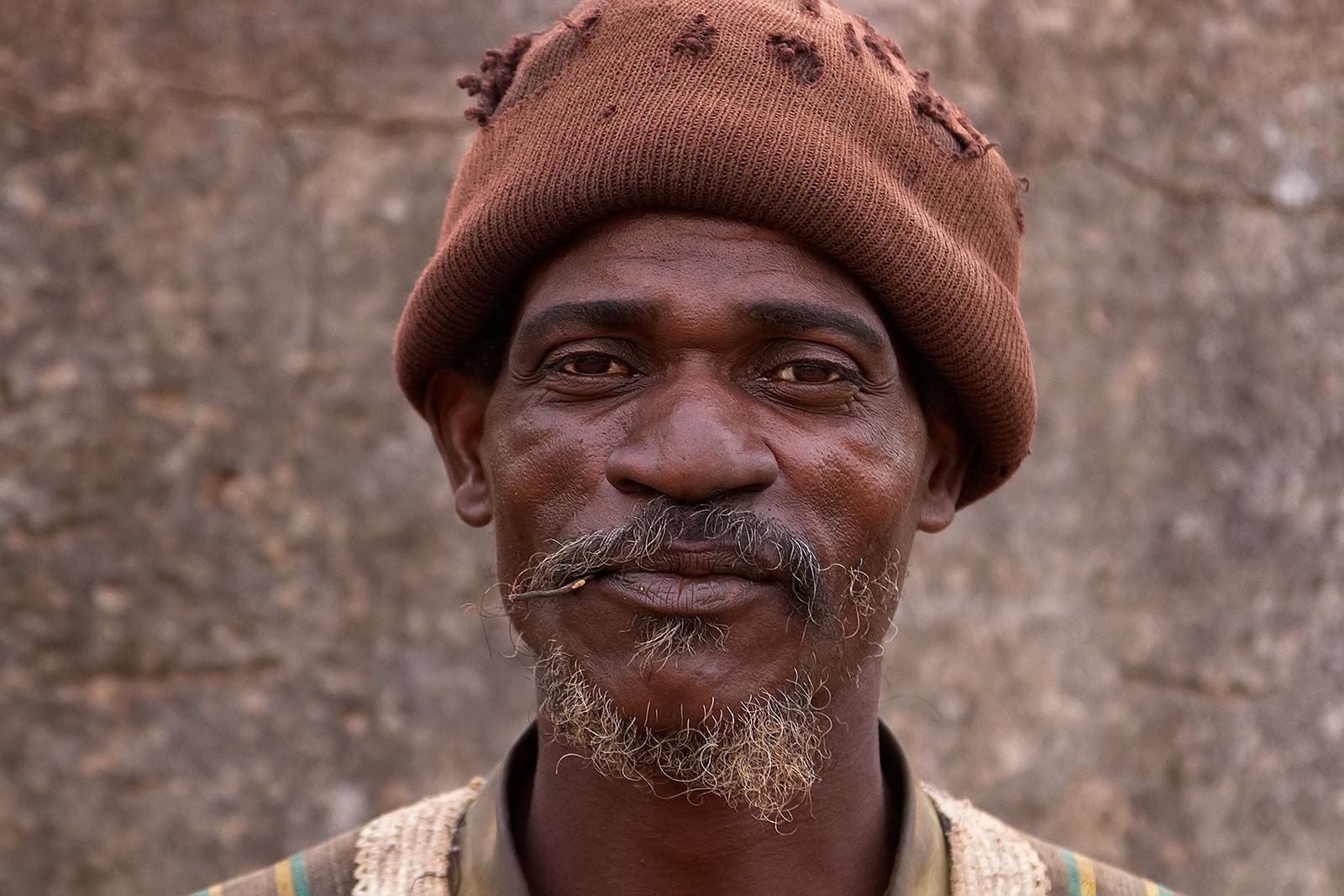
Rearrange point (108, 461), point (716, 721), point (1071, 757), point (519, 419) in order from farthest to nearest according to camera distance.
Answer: point (1071, 757) < point (108, 461) < point (519, 419) < point (716, 721)

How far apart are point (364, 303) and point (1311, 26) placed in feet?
8.84

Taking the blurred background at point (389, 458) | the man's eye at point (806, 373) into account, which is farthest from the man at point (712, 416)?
the blurred background at point (389, 458)

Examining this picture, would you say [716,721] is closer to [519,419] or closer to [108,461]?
[519,419]

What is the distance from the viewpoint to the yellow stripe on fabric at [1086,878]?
7.99 ft

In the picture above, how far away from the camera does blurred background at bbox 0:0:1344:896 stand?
3535 millimetres

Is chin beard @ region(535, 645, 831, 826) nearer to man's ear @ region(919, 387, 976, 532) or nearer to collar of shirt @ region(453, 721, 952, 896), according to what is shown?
collar of shirt @ region(453, 721, 952, 896)

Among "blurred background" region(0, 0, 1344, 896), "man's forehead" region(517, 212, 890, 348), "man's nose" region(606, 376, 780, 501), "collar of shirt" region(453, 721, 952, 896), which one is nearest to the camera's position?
"man's nose" region(606, 376, 780, 501)

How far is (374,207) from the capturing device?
12.2 feet

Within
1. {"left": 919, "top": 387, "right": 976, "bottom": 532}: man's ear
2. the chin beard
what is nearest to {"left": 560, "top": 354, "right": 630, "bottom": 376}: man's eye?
the chin beard

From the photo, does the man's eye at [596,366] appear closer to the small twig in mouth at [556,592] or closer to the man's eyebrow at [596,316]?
the man's eyebrow at [596,316]

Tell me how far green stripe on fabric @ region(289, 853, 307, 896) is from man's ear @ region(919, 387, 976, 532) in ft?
3.64

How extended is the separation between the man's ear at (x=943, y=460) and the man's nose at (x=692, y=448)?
1.33ft

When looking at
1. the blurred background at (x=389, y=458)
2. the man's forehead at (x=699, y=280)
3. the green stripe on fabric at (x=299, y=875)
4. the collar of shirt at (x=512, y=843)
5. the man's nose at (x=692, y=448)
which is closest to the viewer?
the man's nose at (x=692, y=448)

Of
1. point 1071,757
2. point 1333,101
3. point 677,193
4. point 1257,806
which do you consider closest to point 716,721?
point 677,193
